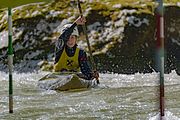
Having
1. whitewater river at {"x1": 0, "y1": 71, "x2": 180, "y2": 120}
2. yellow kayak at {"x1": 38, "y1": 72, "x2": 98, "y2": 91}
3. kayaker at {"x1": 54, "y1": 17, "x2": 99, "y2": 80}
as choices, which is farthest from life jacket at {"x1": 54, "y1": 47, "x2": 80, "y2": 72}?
whitewater river at {"x1": 0, "y1": 71, "x2": 180, "y2": 120}

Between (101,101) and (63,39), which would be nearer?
(101,101)

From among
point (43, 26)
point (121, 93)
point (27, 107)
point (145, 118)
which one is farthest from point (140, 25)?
point (145, 118)

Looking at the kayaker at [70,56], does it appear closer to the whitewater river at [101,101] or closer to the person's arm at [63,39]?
the person's arm at [63,39]

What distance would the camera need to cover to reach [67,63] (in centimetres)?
1248

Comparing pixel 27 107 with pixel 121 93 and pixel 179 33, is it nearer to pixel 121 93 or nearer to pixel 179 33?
pixel 121 93

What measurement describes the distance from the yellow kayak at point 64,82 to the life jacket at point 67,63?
483 mm

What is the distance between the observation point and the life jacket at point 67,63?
1248cm

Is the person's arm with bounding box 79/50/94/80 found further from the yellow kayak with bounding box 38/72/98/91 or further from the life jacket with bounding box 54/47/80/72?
the yellow kayak with bounding box 38/72/98/91

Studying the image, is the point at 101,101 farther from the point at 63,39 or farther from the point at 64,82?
the point at 63,39

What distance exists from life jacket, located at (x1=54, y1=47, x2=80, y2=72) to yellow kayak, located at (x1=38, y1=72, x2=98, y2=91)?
1.59 feet

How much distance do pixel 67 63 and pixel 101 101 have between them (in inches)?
118

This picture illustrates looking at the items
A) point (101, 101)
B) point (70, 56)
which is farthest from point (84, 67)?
point (101, 101)

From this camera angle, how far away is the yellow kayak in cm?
1166

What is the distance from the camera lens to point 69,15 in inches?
652
